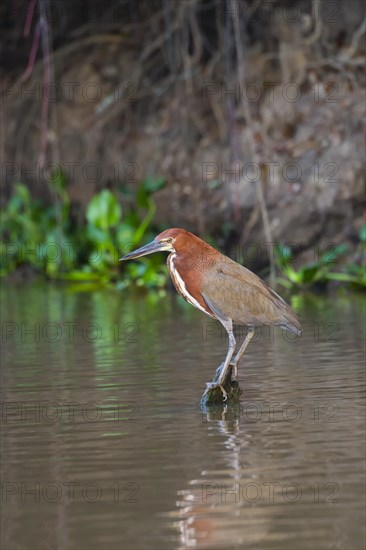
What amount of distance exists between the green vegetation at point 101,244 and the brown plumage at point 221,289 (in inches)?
254

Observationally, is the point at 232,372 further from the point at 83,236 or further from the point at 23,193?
the point at 23,193

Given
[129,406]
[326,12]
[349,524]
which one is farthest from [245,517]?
[326,12]

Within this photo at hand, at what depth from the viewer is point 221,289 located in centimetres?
716

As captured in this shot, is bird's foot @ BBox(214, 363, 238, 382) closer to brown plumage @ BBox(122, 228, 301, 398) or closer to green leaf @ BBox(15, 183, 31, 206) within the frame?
brown plumage @ BBox(122, 228, 301, 398)

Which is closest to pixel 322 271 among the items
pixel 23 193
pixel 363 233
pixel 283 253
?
pixel 283 253

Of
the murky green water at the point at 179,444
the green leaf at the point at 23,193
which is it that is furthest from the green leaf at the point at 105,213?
the murky green water at the point at 179,444

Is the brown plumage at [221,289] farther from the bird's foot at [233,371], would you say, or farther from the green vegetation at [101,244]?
the green vegetation at [101,244]

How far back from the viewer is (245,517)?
4598mm

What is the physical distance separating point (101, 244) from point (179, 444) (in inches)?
414

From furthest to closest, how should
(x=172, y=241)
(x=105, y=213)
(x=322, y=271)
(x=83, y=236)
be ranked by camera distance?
(x=83, y=236) < (x=105, y=213) < (x=322, y=271) < (x=172, y=241)

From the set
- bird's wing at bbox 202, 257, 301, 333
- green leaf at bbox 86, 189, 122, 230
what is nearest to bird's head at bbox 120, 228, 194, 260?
bird's wing at bbox 202, 257, 301, 333

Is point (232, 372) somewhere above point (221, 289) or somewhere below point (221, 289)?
below

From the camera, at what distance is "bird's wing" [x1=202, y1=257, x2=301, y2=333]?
7160mm

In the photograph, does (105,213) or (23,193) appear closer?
(105,213)
